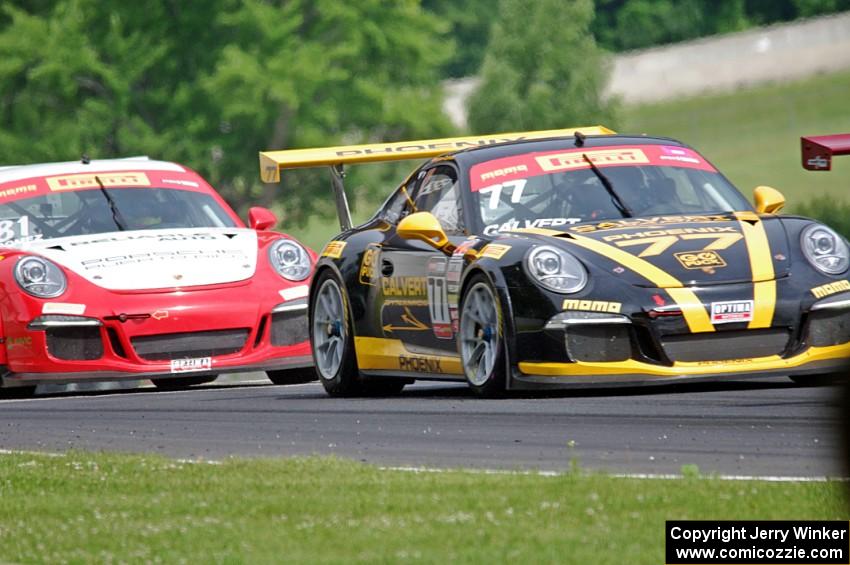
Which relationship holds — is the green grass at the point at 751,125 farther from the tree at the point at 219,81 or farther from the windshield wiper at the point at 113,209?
the windshield wiper at the point at 113,209

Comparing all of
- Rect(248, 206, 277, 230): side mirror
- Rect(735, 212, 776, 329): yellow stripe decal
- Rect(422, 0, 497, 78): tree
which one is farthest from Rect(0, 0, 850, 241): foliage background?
Rect(735, 212, 776, 329): yellow stripe decal

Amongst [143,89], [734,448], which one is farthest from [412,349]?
[143,89]

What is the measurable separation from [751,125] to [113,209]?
54953mm

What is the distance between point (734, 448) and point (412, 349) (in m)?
3.86

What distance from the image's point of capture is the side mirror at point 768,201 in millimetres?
11531

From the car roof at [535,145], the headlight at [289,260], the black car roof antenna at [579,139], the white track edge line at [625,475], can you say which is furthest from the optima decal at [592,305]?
the headlight at [289,260]

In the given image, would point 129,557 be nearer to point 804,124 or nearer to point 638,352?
point 638,352

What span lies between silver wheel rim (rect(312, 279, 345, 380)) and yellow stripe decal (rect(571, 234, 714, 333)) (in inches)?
99.1

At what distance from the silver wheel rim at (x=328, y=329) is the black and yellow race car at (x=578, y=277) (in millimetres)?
18

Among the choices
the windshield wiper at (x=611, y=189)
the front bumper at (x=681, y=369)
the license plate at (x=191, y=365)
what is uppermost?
the windshield wiper at (x=611, y=189)

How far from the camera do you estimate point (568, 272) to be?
34.5 ft

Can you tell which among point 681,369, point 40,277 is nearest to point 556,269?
point 681,369

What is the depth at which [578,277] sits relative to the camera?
10477 millimetres

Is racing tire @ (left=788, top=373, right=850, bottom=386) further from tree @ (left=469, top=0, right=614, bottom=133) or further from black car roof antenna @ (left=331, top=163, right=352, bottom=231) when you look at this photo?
tree @ (left=469, top=0, right=614, bottom=133)
